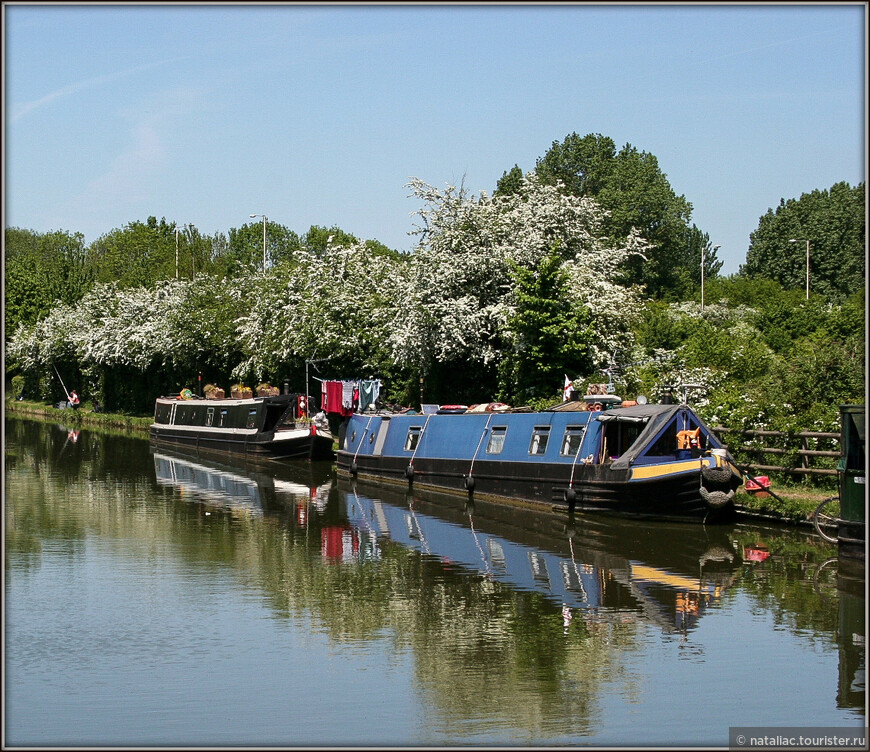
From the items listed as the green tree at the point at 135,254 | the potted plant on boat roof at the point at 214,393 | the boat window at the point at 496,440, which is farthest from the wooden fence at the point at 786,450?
the green tree at the point at 135,254

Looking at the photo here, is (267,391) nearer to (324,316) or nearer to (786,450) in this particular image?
(324,316)

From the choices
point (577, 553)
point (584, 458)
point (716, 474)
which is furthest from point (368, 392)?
point (577, 553)

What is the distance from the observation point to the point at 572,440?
22.5 m

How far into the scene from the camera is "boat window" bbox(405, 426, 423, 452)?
1147 inches

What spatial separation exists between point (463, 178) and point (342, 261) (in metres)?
9.66

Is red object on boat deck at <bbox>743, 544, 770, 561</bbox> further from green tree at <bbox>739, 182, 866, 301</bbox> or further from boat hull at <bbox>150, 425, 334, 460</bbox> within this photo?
green tree at <bbox>739, 182, 866, 301</bbox>

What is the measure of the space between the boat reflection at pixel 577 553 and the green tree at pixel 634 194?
4301cm

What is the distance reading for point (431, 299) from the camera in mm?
32750

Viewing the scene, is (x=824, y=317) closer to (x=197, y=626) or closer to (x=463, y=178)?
(x=463, y=178)

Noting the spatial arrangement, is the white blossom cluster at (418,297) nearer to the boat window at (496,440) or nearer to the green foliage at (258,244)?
the boat window at (496,440)

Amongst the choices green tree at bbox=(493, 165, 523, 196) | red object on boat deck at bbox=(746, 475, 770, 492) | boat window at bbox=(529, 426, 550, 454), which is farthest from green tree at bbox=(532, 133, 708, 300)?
red object on boat deck at bbox=(746, 475, 770, 492)

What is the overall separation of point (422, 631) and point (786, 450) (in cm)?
1052

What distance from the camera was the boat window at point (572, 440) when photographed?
22.3m

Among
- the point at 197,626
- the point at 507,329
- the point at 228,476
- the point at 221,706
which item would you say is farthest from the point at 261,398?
the point at 221,706
